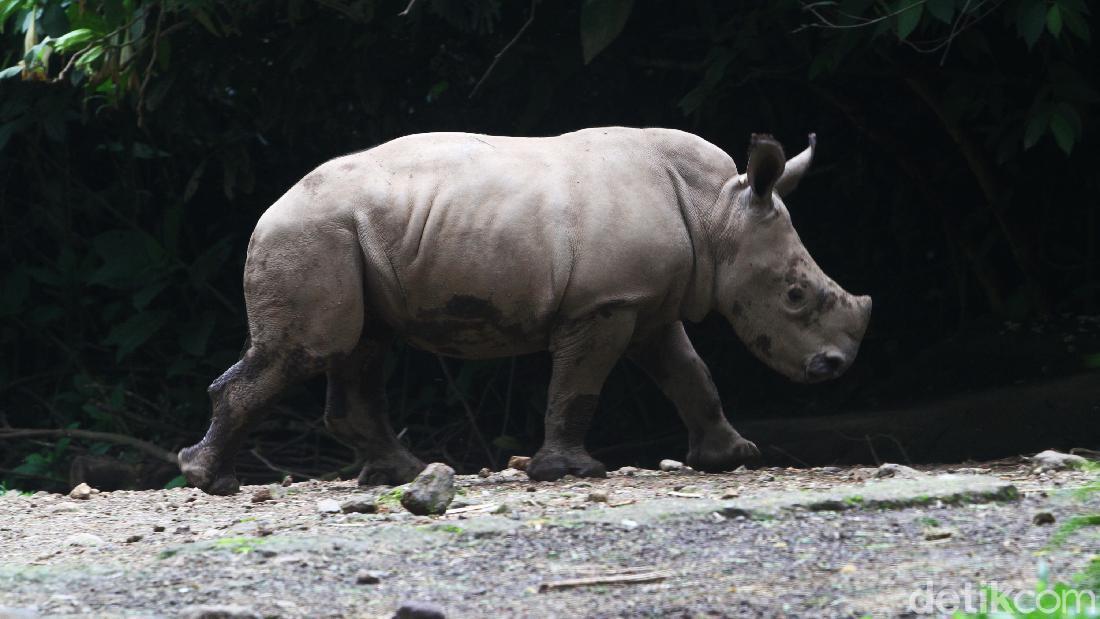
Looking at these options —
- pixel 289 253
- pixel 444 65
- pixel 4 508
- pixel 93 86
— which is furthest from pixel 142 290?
pixel 289 253

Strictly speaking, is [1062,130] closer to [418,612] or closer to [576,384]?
[576,384]

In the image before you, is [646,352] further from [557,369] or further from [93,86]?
[93,86]

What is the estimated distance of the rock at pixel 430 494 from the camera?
176 inches

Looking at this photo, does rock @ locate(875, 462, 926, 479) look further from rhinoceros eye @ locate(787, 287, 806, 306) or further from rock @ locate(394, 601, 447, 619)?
rock @ locate(394, 601, 447, 619)

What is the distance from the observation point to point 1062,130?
6.11m

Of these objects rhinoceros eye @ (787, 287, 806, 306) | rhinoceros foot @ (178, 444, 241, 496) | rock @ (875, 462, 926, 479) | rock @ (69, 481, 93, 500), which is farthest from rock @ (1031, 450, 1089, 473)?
rock @ (69, 481, 93, 500)

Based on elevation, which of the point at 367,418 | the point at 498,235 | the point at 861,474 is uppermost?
Result: the point at 498,235

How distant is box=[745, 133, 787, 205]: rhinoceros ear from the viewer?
18.7 feet

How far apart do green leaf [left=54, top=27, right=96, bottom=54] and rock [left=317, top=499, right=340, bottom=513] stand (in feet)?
9.46

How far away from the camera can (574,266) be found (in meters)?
5.55

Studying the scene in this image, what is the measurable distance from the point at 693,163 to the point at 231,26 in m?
2.60

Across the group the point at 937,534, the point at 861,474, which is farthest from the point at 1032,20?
the point at 937,534

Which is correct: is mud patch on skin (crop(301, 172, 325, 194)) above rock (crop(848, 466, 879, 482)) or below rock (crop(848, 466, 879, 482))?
above

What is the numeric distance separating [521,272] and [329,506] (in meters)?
1.16
